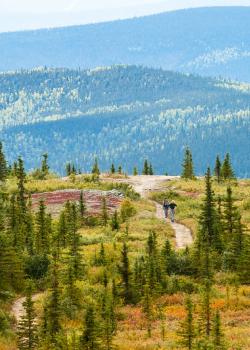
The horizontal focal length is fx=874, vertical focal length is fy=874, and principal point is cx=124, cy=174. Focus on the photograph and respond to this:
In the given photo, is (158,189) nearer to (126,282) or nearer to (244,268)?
(244,268)

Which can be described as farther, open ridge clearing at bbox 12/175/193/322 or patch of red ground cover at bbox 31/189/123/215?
patch of red ground cover at bbox 31/189/123/215

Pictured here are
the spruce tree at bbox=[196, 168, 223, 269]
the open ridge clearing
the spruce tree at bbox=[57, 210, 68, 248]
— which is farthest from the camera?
the spruce tree at bbox=[57, 210, 68, 248]

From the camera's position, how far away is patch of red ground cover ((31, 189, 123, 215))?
2657 inches

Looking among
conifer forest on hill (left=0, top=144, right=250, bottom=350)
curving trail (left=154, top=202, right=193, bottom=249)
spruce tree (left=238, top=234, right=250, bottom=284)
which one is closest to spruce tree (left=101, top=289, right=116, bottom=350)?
conifer forest on hill (left=0, top=144, right=250, bottom=350)

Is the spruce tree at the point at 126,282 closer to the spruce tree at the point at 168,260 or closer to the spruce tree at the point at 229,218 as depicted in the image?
the spruce tree at the point at 168,260

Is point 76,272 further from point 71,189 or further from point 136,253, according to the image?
point 71,189

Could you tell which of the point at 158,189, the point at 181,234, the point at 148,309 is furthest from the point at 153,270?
the point at 158,189

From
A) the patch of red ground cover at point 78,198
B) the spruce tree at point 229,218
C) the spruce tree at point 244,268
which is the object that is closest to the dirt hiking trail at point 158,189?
the spruce tree at point 229,218

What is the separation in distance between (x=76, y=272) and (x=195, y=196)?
142 ft

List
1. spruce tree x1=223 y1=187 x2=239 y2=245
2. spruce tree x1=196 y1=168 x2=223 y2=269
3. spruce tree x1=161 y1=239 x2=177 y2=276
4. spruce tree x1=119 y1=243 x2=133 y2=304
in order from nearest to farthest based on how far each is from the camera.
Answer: spruce tree x1=119 y1=243 x2=133 y2=304, spruce tree x1=161 y1=239 x2=177 y2=276, spruce tree x1=196 y1=168 x2=223 y2=269, spruce tree x1=223 y1=187 x2=239 y2=245

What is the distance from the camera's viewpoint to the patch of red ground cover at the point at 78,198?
67.5 m

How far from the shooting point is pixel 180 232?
57.2 metres

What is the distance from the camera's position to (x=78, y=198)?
240 ft

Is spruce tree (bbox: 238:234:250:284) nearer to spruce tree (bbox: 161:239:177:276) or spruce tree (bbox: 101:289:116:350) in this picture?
spruce tree (bbox: 161:239:177:276)
